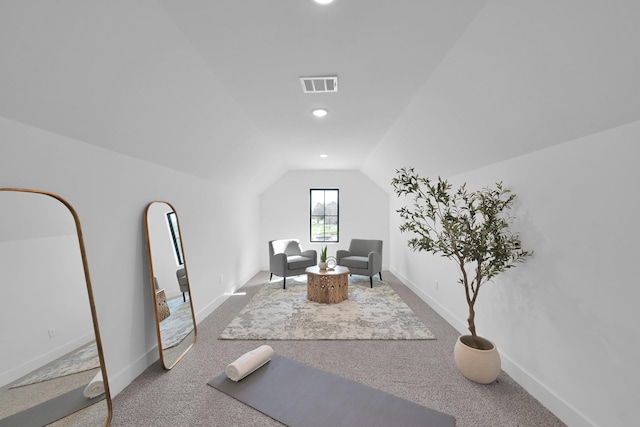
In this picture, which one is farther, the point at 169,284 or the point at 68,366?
the point at 169,284

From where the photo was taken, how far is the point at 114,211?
2182 mm

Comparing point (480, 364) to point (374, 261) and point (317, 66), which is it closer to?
point (317, 66)

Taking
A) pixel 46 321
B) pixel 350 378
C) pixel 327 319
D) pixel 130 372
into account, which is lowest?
pixel 327 319

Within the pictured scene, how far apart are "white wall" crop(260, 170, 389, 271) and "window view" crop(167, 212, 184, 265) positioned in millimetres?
3889

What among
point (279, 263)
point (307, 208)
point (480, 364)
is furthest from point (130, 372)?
point (307, 208)

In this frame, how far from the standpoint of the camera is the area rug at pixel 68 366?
1433 millimetres

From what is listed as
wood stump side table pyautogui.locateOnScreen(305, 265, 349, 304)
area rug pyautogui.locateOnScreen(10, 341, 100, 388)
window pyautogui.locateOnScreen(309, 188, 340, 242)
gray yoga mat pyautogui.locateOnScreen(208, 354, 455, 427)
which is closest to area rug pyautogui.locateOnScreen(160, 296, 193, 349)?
gray yoga mat pyautogui.locateOnScreen(208, 354, 455, 427)

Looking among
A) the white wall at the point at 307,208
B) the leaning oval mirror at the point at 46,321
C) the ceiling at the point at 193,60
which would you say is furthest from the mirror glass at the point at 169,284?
the white wall at the point at 307,208

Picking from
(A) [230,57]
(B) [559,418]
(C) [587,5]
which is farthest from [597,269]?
(A) [230,57]

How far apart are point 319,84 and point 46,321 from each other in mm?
2455

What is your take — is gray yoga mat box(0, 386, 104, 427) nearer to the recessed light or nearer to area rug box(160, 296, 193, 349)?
area rug box(160, 296, 193, 349)

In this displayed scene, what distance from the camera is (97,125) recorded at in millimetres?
1829

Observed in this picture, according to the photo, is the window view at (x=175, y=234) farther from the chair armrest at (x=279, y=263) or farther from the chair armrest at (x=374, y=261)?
the chair armrest at (x=374, y=261)

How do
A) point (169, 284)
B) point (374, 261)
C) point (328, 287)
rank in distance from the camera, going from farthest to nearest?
point (374, 261)
point (328, 287)
point (169, 284)
